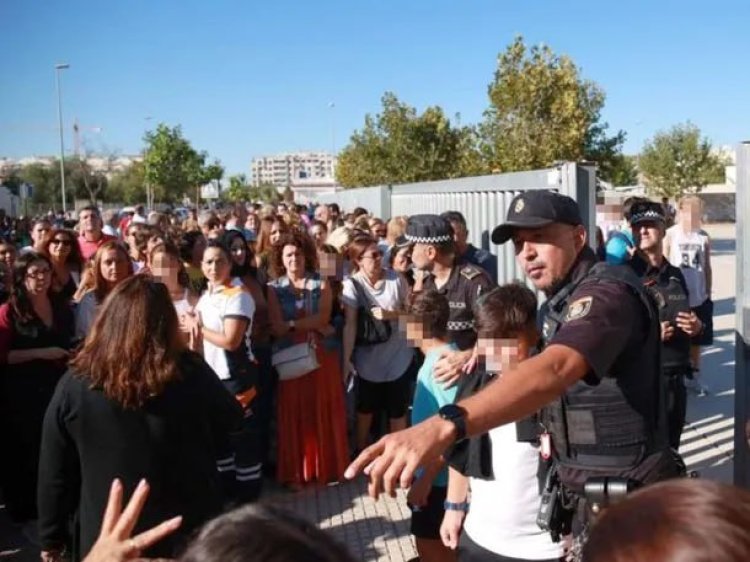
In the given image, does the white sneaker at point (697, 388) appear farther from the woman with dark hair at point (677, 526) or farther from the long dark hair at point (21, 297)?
the woman with dark hair at point (677, 526)

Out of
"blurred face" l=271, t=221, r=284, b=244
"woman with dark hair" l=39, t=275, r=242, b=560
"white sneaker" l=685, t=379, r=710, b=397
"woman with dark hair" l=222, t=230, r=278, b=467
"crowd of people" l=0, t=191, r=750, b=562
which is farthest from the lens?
"white sneaker" l=685, t=379, r=710, b=397

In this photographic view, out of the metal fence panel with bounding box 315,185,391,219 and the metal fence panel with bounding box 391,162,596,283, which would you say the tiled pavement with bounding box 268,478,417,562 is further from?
the metal fence panel with bounding box 315,185,391,219

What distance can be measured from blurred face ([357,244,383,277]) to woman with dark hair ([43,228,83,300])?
218 cm

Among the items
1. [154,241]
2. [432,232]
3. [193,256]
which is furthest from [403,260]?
[154,241]

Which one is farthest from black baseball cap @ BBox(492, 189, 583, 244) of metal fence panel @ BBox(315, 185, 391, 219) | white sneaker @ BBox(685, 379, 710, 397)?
metal fence panel @ BBox(315, 185, 391, 219)

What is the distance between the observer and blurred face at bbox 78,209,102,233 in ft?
25.8

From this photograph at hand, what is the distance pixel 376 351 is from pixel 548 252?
11.1 ft

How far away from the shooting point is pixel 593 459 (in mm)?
2705

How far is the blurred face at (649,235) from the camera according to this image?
543 cm

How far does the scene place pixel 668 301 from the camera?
5230 millimetres

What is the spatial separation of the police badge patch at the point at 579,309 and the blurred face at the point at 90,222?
635 centimetres

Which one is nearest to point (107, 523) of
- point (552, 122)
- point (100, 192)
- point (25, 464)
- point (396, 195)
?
point (25, 464)

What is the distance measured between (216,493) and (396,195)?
1342 cm

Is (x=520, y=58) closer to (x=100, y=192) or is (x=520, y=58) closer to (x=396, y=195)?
(x=396, y=195)
